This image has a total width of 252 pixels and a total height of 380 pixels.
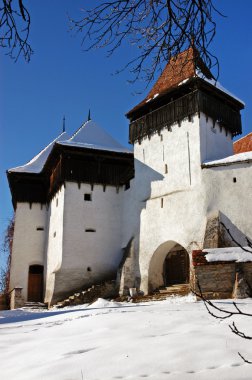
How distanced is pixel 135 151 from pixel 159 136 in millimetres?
1899

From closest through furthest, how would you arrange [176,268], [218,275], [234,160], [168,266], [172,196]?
[218,275] < [234,160] < [172,196] < [176,268] < [168,266]

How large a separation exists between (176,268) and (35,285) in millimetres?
8601

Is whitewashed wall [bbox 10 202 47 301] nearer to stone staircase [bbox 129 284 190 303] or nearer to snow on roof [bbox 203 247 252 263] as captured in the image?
stone staircase [bbox 129 284 190 303]

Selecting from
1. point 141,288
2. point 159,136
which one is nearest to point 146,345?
point 141,288

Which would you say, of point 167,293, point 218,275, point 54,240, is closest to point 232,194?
point 167,293

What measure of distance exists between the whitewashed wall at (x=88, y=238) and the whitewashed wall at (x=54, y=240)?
33 cm

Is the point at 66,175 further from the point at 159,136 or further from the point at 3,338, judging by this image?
the point at 3,338

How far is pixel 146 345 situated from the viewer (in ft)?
17.6

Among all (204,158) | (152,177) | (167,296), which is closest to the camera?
(167,296)

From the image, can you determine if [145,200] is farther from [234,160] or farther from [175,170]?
[234,160]

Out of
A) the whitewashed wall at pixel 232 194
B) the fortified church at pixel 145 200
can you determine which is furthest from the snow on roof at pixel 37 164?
the whitewashed wall at pixel 232 194

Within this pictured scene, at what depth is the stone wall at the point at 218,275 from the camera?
13180 mm

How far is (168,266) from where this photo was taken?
21375mm

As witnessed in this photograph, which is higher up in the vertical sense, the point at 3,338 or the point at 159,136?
the point at 159,136
